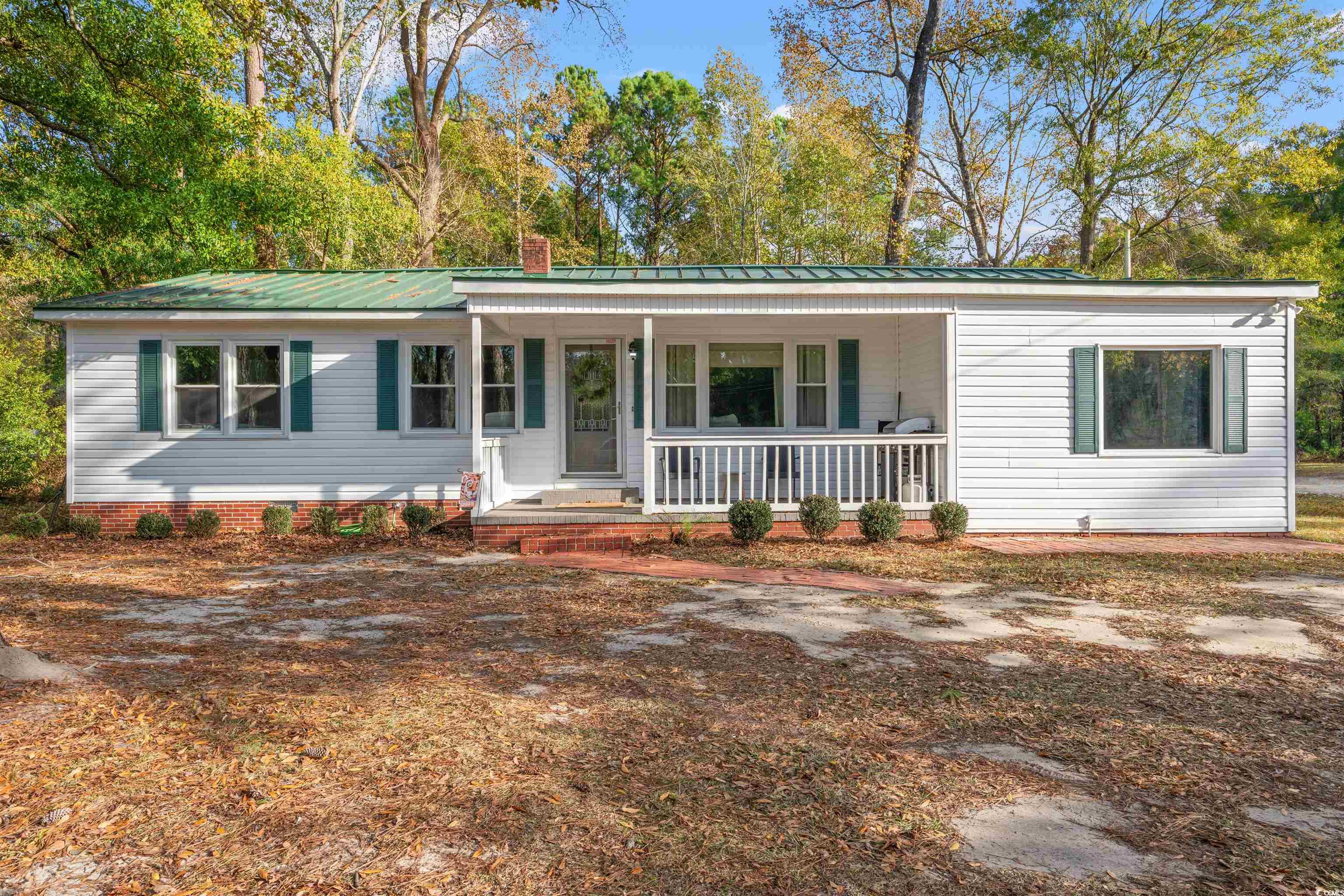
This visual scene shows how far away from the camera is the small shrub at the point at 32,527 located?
10023mm

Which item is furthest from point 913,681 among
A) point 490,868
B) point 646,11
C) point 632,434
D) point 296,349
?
point 646,11

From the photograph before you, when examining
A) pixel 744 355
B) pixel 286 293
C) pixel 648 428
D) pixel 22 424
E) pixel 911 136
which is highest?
pixel 911 136

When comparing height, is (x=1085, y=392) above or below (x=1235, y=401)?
above

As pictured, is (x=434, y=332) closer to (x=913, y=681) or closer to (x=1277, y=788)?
(x=913, y=681)

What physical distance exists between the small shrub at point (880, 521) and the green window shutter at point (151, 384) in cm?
901

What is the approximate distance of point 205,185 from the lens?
1185 centimetres

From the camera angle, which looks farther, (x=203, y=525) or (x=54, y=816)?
(x=203, y=525)

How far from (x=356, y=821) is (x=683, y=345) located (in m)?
9.11

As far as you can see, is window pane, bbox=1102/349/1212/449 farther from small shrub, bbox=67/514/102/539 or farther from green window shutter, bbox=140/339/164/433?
small shrub, bbox=67/514/102/539

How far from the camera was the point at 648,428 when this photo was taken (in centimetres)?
917

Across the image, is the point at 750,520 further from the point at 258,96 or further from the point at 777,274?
the point at 258,96

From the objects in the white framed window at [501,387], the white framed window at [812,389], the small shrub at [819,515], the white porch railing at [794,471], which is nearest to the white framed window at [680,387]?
the white porch railing at [794,471]

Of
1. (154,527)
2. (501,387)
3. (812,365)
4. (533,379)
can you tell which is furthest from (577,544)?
(154,527)

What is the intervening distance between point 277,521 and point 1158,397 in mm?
11093
